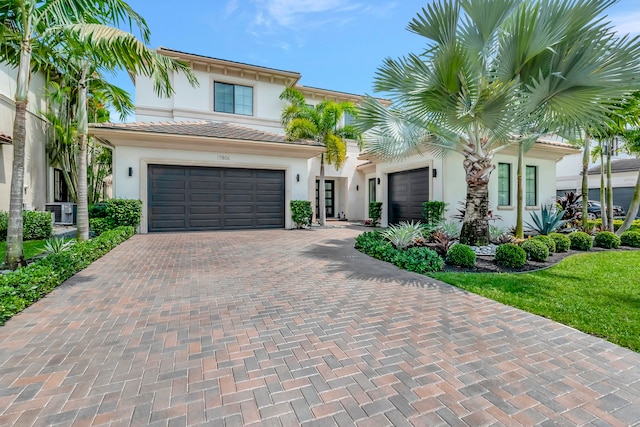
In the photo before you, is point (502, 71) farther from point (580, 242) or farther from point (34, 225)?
point (34, 225)

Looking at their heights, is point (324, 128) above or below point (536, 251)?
above

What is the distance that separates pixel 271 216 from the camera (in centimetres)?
1363

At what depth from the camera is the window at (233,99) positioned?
690 inches

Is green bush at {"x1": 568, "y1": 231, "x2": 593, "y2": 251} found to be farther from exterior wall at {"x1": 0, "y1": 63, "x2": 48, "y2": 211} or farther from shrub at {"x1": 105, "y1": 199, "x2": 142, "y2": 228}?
exterior wall at {"x1": 0, "y1": 63, "x2": 48, "y2": 211}

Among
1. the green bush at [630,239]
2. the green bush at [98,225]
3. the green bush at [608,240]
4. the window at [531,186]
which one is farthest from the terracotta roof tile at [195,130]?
the green bush at [630,239]

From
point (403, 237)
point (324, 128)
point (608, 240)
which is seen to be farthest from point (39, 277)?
point (608, 240)

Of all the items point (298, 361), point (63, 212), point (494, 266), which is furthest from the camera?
point (63, 212)

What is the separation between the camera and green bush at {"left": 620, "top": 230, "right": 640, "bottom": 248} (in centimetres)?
995

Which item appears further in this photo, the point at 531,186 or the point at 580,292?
the point at 531,186

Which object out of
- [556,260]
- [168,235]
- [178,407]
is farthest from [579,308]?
[168,235]

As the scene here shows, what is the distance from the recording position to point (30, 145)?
551 inches

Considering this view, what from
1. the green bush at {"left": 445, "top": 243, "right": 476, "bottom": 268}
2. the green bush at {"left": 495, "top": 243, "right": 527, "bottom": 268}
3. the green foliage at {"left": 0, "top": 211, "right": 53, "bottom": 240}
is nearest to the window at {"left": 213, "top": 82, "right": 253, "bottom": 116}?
the green foliage at {"left": 0, "top": 211, "right": 53, "bottom": 240}

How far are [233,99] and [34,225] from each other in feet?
37.2

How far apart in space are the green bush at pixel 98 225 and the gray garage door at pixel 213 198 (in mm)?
1449
